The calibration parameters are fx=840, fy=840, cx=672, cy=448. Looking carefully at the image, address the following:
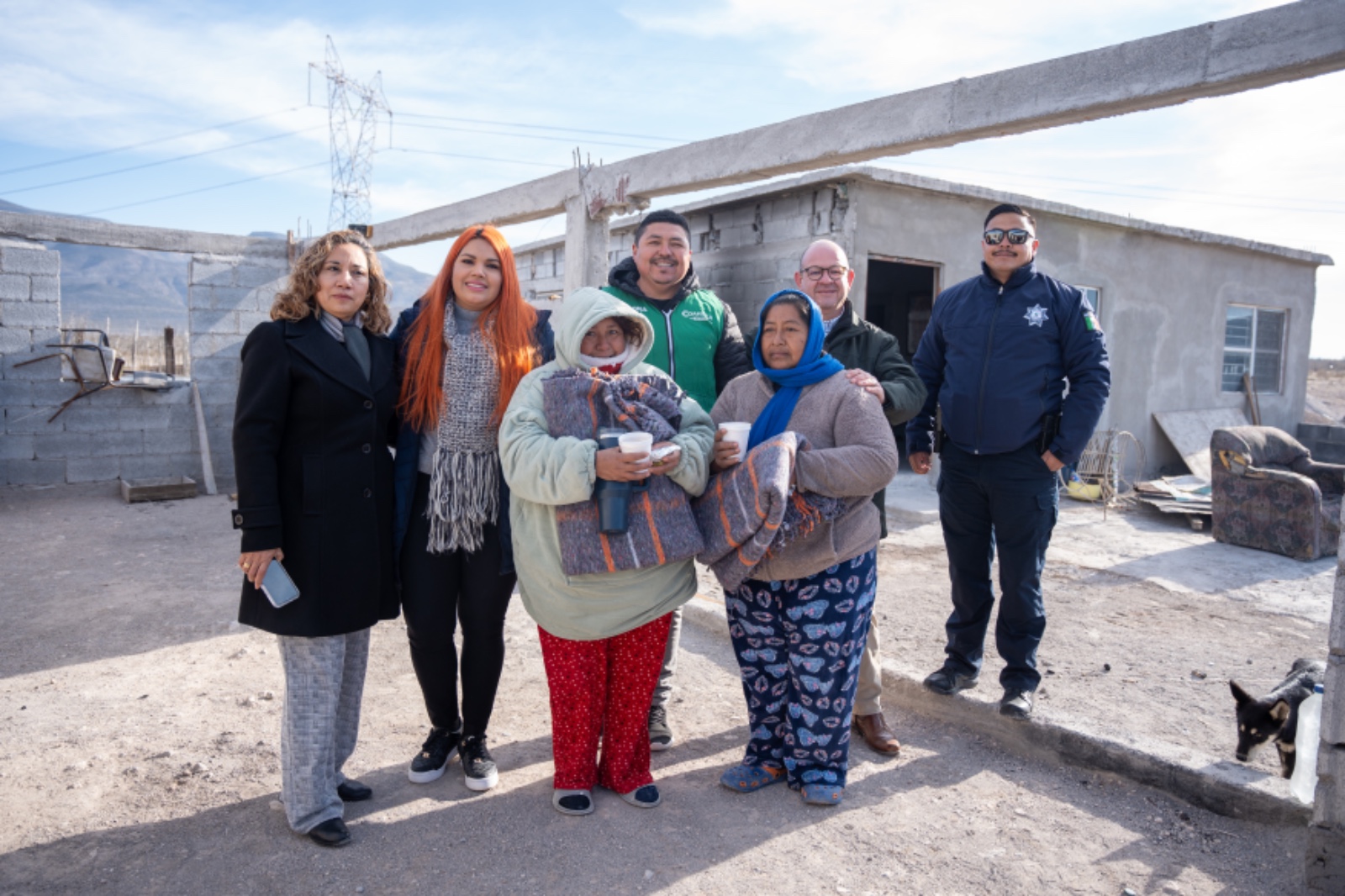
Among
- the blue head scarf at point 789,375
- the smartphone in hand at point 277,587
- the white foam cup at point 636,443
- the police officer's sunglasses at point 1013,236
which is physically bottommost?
the smartphone in hand at point 277,587

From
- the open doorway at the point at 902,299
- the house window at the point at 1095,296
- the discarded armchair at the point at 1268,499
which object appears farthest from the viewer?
the open doorway at the point at 902,299

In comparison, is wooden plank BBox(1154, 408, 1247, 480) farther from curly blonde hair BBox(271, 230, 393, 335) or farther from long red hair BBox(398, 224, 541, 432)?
curly blonde hair BBox(271, 230, 393, 335)

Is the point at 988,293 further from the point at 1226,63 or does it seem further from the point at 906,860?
Answer: the point at 906,860

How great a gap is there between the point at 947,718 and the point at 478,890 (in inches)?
83.4

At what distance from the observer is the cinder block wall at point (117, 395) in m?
8.53

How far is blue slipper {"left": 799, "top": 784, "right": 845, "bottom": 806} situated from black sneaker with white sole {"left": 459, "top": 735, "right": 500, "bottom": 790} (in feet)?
3.60

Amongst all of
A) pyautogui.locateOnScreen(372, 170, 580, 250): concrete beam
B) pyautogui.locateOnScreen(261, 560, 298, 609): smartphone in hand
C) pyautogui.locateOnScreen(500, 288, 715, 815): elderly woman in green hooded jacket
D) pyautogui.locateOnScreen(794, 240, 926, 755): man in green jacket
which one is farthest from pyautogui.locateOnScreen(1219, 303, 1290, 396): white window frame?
pyautogui.locateOnScreen(261, 560, 298, 609): smartphone in hand

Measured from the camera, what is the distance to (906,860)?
8.43 ft

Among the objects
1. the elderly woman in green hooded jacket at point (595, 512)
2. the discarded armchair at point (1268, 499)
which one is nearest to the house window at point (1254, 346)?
the discarded armchair at point (1268, 499)

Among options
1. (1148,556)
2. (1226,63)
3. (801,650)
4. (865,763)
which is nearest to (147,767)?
(801,650)

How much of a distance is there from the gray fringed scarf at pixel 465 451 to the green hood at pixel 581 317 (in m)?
0.30

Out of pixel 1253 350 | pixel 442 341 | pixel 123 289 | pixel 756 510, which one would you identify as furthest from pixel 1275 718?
pixel 123 289

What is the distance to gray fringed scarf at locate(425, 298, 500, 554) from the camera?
8.94 feet

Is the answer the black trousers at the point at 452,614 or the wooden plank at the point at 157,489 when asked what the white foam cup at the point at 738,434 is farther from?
the wooden plank at the point at 157,489
